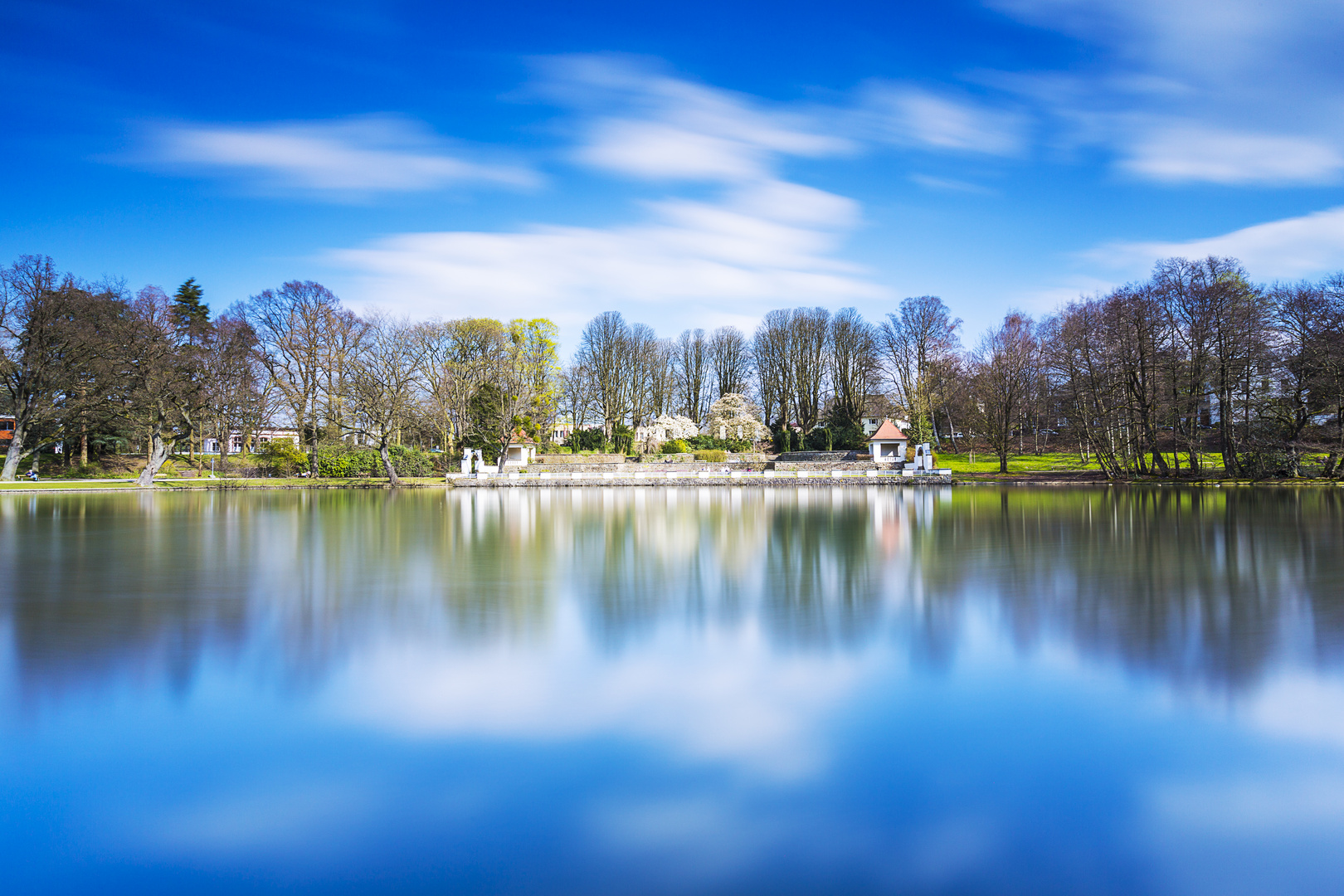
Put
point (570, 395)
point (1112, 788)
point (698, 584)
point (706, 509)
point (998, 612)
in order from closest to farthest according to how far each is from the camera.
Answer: point (1112, 788) → point (998, 612) → point (698, 584) → point (706, 509) → point (570, 395)

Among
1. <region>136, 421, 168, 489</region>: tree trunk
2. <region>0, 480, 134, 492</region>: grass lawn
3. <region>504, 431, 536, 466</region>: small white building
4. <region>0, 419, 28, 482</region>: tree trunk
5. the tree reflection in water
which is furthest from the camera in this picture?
<region>504, 431, 536, 466</region>: small white building

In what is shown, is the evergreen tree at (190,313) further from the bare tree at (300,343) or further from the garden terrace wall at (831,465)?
the garden terrace wall at (831,465)

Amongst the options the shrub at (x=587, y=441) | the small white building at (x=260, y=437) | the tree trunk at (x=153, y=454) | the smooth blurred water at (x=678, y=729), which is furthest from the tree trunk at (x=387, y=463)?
the smooth blurred water at (x=678, y=729)

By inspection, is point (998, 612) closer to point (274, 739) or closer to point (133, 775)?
point (274, 739)

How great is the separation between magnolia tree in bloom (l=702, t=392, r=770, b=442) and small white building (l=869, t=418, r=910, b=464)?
11.5 metres

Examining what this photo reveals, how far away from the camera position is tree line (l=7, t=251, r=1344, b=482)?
119ft

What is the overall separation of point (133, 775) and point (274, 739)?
30.2 inches

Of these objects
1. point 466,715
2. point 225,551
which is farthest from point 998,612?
point 225,551

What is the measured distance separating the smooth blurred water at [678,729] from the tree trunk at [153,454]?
32318 millimetres

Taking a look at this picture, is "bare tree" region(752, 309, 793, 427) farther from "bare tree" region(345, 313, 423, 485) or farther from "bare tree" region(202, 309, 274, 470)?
"bare tree" region(202, 309, 274, 470)

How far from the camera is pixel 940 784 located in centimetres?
449

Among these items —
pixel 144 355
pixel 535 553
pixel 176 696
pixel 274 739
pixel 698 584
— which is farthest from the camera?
pixel 144 355

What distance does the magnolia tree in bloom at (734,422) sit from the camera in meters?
57.7

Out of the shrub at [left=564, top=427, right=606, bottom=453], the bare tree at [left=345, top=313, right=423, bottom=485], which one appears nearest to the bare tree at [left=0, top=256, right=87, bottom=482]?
the bare tree at [left=345, top=313, right=423, bottom=485]
